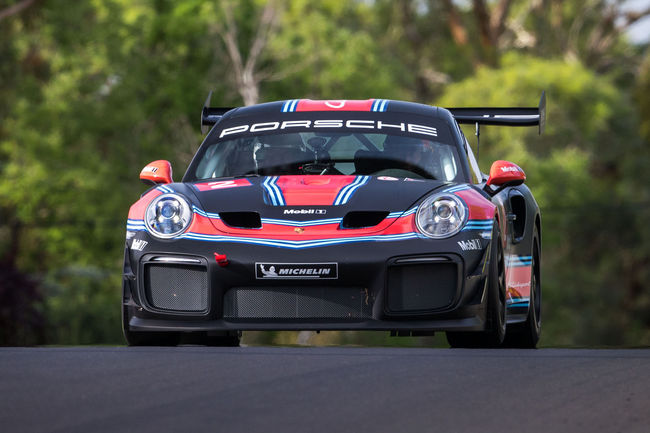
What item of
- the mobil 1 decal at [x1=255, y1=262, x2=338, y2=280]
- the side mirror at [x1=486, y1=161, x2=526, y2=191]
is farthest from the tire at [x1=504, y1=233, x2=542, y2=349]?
the mobil 1 decal at [x1=255, y1=262, x2=338, y2=280]

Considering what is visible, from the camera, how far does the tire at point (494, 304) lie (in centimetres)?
809

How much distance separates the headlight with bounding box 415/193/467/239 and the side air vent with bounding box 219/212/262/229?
885 millimetres

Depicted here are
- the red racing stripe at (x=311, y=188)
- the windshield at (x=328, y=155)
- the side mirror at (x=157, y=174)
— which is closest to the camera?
the red racing stripe at (x=311, y=188)

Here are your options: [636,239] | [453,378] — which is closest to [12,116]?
[636,239]

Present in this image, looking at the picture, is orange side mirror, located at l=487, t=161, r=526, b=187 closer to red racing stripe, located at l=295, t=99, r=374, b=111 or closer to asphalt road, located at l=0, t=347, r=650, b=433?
red racing stripe, located at l=295, t=99, r=374, b=111

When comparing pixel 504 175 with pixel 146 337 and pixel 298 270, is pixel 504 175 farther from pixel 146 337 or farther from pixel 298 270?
pixel 146 337

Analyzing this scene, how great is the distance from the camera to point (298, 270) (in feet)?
25.3

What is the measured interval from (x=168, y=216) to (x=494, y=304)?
6.18 feet

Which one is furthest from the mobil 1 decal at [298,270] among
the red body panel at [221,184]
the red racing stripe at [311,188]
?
the red body panel at [221,184]

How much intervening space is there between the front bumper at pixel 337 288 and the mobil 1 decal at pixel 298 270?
0.02m

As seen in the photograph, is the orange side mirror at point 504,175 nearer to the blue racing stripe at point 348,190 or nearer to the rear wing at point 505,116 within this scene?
the blue racing stripe at point 348,190

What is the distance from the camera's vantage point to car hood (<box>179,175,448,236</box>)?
25.7ft

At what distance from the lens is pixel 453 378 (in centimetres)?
628

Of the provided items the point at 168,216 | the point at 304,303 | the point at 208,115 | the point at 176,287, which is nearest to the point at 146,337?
the point at 176,287
